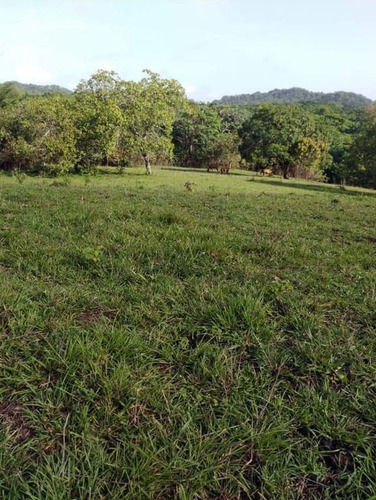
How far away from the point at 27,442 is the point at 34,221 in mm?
3469

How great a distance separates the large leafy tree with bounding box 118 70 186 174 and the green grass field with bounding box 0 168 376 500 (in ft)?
69.7

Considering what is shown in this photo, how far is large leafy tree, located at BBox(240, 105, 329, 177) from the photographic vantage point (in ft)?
113

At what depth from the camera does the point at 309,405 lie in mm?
1862

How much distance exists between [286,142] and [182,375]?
121ft

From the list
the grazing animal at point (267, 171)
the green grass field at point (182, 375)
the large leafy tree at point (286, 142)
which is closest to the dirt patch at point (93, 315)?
the green grass field at point (182, 375)

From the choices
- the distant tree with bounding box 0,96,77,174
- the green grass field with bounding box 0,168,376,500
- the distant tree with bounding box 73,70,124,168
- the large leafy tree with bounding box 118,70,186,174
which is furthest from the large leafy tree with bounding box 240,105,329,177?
the green grass field with bounding box 0,168,376,500

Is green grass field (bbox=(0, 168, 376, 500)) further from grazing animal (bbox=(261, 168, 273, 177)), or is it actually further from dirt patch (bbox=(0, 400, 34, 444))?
grazing animal (bbox=(261, 168, 273, 177))

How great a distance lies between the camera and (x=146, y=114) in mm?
23438

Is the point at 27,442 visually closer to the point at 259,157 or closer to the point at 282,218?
the point at 282,218

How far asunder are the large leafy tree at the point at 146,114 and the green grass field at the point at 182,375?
21.2 metres

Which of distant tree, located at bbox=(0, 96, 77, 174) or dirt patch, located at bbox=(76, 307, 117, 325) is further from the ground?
distant tree, located at bbox=(0, 96, 77, 174)

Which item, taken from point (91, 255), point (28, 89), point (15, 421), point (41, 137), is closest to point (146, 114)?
point (41, 137)

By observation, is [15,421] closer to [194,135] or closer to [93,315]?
[93,315]

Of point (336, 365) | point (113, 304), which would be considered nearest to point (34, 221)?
point (113, 304)
